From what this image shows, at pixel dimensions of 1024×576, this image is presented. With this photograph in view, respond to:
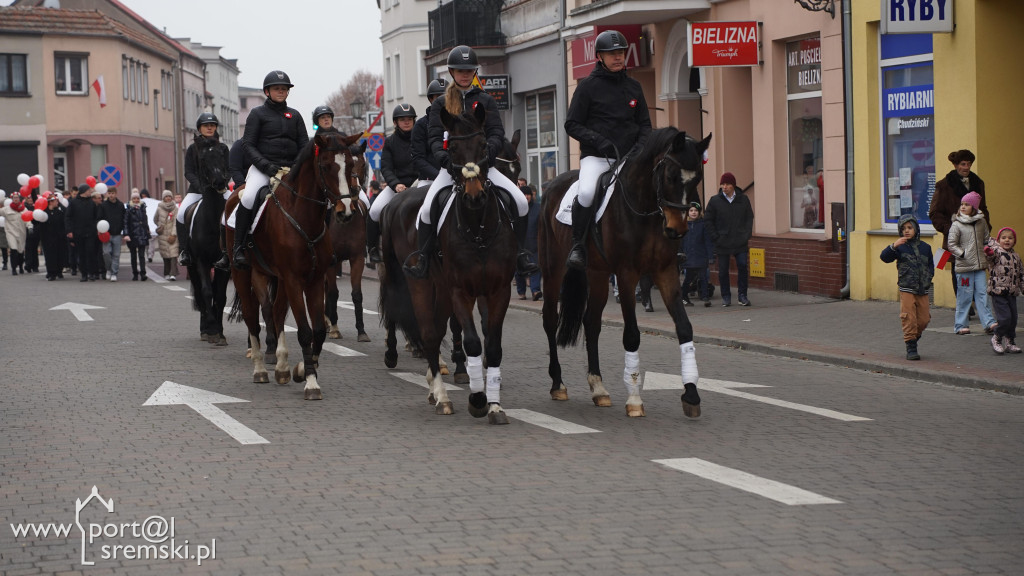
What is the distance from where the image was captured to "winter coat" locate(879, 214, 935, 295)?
13570mm

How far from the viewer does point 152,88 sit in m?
75.8

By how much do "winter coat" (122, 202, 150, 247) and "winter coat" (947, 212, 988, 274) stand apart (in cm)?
2179

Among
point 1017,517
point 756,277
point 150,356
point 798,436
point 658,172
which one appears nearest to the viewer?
point 1017,517

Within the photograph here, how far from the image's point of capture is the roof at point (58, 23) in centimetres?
6238

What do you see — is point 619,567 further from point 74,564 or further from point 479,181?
point 479,181

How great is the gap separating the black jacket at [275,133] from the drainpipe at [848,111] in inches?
386

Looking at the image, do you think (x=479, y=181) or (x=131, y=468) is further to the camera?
(x=479, y=181)

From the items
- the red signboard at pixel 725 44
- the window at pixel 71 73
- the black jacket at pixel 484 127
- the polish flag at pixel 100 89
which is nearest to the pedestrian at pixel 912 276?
the black jacket at pixel 484 127

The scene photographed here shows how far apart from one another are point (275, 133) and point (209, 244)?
3.66 m

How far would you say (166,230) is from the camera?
31672mm

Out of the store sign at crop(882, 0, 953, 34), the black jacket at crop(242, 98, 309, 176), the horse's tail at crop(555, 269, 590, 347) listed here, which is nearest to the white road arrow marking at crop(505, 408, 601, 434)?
the horse's tail at crop(555, 269, 590, 347)

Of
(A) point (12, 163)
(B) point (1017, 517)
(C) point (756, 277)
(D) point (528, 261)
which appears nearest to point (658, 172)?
(D) point (528, 261)

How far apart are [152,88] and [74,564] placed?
72.8 meters

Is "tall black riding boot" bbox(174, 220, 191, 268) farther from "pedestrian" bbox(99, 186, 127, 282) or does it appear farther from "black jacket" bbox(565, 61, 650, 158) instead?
"pedestrian" bbox(99, 186, 127, 282)
